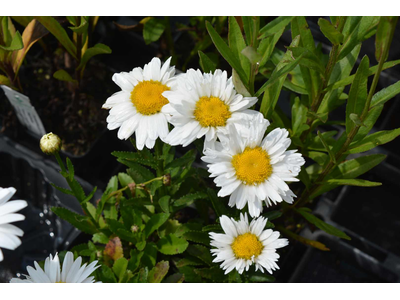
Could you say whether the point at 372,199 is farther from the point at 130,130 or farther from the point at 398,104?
the point at 130,130

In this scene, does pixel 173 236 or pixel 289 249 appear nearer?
pixel 173 236

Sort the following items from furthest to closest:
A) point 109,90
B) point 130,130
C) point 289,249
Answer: point 109,90 < point 289,249 < point 130,130

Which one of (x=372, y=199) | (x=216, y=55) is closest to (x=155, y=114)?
(x=216, y=55)

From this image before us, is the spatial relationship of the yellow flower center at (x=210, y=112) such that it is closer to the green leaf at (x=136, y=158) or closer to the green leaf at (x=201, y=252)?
the green leaf at (x=136, y=158)

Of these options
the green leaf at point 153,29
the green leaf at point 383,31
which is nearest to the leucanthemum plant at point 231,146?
the green leaf at point 383,31

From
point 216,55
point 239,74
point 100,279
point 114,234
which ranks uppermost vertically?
point 216,55

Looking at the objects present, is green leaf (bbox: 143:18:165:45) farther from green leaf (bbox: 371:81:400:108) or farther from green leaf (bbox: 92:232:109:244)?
green leaf (bbox: 371:81:400:108)
